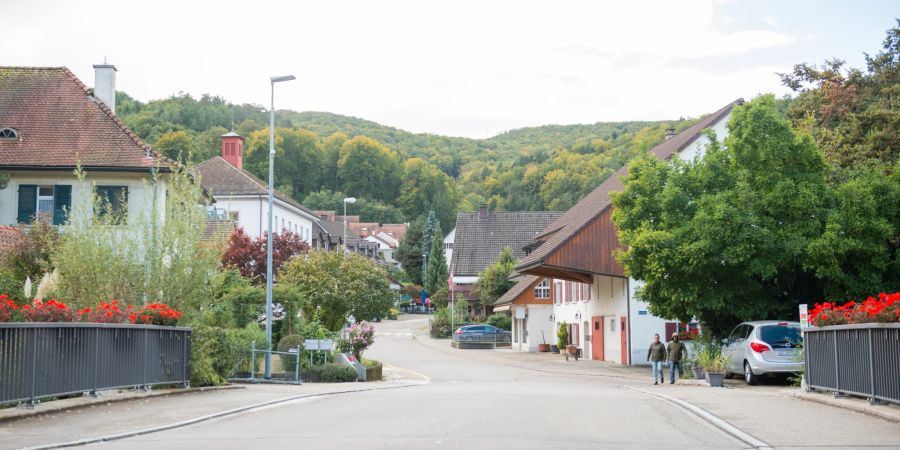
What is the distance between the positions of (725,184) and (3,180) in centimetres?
2571

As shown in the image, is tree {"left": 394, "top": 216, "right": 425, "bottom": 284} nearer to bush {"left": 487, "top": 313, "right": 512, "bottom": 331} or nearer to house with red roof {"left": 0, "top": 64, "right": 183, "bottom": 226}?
bush {"left": 487, "top": 313, "right": 512, "bottom": 331}

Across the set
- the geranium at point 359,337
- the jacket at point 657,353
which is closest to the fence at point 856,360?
the jacket at point 657,353

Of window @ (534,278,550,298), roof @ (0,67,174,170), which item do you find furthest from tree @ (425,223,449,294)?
roof @ (0,67,174,170)

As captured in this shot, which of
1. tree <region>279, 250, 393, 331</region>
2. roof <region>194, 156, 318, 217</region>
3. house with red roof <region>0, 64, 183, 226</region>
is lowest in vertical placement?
tree <region>279, 250, 393, 331</region>

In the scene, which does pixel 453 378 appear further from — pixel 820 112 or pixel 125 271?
pixel 820 112

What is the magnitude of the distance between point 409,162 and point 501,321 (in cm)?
6867

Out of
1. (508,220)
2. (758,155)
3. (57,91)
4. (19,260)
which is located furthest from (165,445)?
(508,220)

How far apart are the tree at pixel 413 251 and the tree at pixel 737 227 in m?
112

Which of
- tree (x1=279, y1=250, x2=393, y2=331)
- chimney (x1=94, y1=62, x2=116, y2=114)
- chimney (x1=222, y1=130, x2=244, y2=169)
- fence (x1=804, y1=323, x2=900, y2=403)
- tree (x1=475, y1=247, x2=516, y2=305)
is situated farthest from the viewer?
tree (x1=475, y1=247, x2=516, y2=305)

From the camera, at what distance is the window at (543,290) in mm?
70500

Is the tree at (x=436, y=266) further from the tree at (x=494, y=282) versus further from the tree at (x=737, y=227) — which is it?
the tree at (x=737, y=227)

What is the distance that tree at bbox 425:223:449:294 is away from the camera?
127500 mm

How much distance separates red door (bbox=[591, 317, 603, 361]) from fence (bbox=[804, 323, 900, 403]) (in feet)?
105

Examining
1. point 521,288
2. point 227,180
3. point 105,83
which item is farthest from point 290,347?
point 521,288
